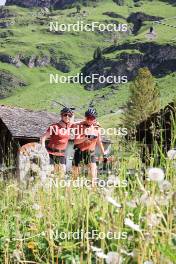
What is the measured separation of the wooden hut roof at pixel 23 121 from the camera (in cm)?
2953

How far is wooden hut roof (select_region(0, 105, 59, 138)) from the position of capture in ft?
96.9

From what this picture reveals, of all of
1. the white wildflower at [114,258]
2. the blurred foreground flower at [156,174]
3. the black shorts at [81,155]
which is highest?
the blurred foreground flower at [156,174]

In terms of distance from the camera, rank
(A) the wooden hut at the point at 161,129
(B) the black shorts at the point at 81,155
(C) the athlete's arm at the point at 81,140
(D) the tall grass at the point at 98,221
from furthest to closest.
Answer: (B) the black shorts at the point at 81,155
(C) the athlete's arm at the point at 81,140
(A) the wooden hut at the point at 161,129
(D) the tall grass at the point at 98,221

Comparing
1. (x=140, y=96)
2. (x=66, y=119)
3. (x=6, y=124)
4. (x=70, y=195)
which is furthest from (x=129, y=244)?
(x=140, y=96)

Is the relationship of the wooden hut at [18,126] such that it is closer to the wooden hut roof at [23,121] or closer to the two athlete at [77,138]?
the wooden hut roof at [23,121]

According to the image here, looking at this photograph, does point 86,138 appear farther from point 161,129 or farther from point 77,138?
point 161,129

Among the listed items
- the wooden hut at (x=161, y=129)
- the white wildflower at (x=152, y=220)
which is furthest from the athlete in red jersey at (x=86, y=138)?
the white wildflower at (x=152, y=220)

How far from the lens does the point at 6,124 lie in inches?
1155

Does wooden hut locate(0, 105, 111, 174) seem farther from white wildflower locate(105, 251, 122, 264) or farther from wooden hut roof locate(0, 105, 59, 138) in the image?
white wildflower locate(105, 251, 122, 264)

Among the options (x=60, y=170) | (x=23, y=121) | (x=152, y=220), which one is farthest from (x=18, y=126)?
(x=152, y=220)

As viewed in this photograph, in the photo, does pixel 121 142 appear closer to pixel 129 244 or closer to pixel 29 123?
pixel 129 244

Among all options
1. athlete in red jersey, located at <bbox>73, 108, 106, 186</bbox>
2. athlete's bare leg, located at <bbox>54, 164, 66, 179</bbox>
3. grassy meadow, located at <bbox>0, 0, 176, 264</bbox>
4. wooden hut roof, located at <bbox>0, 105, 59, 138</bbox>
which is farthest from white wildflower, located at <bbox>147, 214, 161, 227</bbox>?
wooden hut roof, located at <bbox>0, 105, 59, 138</bbox>

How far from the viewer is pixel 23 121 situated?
105 ft

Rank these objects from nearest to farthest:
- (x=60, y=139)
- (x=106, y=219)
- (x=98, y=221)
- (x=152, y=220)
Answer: (x=152, y=220), (x=106, y=219), (x=98, y=221), (x=60, y=139)
